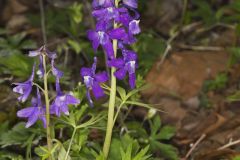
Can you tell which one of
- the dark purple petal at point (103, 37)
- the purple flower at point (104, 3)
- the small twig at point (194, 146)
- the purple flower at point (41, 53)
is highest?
the purple flower at point (104, 3)

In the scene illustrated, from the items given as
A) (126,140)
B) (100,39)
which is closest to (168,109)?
(126,140)

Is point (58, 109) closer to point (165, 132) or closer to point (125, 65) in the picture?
Result: point (125, 65)

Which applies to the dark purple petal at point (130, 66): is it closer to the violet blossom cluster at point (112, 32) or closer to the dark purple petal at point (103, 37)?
the violet blossom cluster at point (112, 32)

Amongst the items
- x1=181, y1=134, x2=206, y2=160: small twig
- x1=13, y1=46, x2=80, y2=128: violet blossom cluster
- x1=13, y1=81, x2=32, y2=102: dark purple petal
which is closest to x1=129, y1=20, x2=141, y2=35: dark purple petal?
x1=13, y1=46, x2=80, y2=128: violet blossom cluster

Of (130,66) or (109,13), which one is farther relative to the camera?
(130,66)

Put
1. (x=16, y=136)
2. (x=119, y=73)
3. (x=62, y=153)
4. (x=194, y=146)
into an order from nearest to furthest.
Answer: (x=119, y=73)
(x=62, y=153)
(x=16, y=136)
(x=194, y=146)

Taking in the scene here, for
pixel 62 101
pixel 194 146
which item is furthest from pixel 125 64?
pixel 194 146

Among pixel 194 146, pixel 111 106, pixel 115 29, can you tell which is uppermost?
pixel 115 29

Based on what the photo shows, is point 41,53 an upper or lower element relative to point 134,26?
lower

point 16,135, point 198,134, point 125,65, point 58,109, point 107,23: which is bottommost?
point 198,134

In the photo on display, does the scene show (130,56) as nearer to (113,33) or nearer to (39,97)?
(113,33)

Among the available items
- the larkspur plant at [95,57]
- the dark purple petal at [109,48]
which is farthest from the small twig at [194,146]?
the dark purple petal at [109,48]
